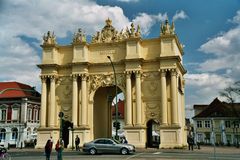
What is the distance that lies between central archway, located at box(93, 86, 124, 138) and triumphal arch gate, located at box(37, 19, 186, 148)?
15 cm

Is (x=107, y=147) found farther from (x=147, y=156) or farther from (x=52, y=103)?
(x=52, y=103)

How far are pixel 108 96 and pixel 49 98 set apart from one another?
8894mm

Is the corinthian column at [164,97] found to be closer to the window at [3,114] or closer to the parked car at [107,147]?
the parked car at [107,147]

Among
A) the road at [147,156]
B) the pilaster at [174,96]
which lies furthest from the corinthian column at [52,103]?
the pilaster at [174,96]

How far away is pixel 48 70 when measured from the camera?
156ft

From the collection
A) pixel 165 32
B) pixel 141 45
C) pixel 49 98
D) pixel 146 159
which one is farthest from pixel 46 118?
pixel 146 159

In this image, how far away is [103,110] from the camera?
50.6 meters

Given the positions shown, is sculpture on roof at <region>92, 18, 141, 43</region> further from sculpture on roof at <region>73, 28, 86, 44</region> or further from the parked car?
the parked car

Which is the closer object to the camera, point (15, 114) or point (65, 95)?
point (65, 95)

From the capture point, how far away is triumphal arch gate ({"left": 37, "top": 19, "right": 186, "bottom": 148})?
42.4 meters

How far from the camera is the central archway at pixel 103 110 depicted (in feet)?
160

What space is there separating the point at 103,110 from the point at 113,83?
Result: 6609 mm

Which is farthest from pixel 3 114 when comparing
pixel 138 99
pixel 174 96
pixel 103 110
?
pixel 174 96

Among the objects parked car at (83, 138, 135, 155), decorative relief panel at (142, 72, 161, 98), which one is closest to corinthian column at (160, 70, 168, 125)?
decorative relief panel at (142, 72, 161, 98)
